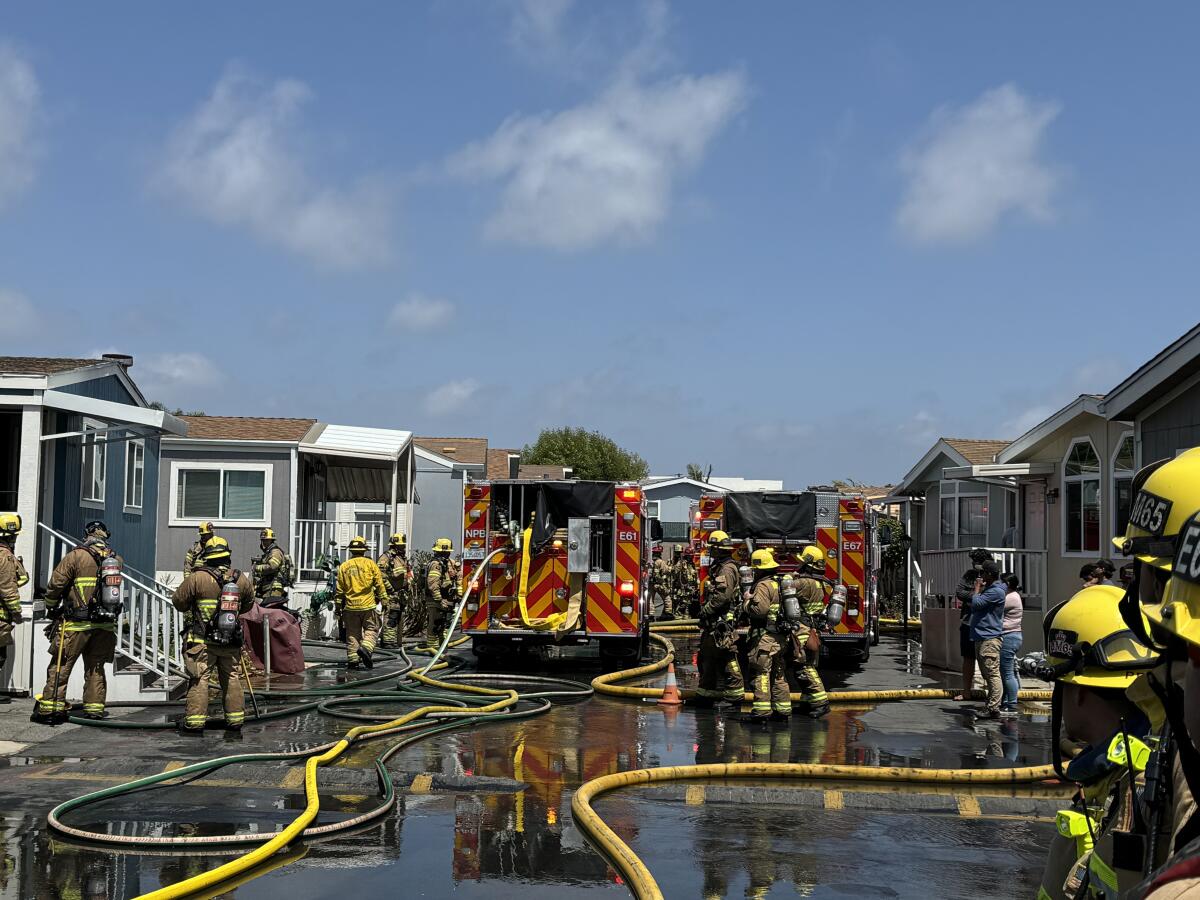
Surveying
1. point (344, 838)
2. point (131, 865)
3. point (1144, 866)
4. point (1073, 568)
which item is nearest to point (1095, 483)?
point (1073, 568)

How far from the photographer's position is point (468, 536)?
16453 millimetres

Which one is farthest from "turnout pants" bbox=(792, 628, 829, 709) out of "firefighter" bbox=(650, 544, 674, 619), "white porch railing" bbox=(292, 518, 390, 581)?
"firefighter" bbox=(650, 544, 674, 619)

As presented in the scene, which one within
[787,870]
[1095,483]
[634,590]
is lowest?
[787,870]

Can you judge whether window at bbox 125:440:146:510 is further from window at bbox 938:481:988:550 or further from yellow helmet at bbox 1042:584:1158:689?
yellow helmet at bbox 1042:584:1158:689

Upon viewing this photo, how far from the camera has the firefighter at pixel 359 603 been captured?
1606 centimetres

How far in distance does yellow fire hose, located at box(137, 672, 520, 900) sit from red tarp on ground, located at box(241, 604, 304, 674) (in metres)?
3.83

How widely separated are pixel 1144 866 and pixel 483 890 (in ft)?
15.0

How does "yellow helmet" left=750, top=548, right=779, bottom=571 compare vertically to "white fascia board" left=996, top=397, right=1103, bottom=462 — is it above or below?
below

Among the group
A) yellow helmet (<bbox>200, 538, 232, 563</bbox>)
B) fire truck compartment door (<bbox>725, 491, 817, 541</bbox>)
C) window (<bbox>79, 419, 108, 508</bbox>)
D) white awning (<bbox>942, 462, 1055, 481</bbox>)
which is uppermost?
white awning (<bbox>942, 462, 1055, 481</bbox>)

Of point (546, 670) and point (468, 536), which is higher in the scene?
point (468, 536)

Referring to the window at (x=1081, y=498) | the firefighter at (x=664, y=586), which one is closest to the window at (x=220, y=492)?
the firefighter at (x=664, y=586)

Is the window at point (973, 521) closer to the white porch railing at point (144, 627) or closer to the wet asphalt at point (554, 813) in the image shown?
the wet asphalt at point (554, 813)

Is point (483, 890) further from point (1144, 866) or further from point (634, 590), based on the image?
point (634, 590)

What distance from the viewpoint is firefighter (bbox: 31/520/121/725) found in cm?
1095
